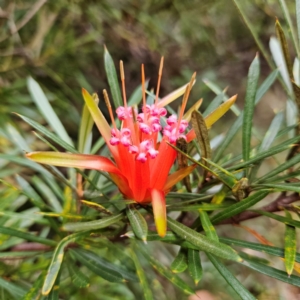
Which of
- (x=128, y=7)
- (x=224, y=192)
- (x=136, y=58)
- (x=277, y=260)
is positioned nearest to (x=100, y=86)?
(x=136, y=58)

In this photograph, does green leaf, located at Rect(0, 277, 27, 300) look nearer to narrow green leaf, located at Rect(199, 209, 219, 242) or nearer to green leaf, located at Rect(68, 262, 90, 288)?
green leaf, located at Rect(68, 262, 90, 288)

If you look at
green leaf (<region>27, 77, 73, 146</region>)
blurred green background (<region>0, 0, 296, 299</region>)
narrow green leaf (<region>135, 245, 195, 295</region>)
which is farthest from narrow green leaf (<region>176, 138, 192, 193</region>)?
blurred green background (<region>0, 0, 296, 299</region>)

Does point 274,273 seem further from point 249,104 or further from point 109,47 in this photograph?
point 109,47

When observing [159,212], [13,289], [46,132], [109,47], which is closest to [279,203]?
[159,212]

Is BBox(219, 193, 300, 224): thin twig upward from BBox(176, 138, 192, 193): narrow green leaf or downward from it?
downward

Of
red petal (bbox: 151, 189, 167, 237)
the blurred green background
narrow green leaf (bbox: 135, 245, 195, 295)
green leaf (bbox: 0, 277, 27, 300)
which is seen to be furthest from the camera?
the blurred green background

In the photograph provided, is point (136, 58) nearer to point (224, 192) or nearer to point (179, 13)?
point (179, 13)
